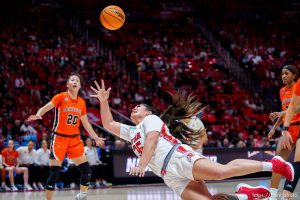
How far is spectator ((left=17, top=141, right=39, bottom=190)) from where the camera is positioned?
48.6 feet

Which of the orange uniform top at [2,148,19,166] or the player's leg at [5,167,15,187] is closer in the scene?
the player's leg at [5,167,15,187]

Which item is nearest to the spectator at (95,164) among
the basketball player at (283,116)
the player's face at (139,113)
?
the basketball player at (283,116)

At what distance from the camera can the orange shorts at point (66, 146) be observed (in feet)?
31.9

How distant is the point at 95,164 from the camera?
15.5 m

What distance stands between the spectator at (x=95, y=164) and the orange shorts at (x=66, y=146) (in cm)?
546

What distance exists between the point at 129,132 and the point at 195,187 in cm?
116

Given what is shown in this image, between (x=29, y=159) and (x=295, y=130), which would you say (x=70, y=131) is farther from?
(x=29, y=159)

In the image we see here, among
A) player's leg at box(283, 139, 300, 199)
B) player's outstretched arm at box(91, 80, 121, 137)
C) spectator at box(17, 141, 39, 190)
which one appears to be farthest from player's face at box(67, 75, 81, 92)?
spectator at box(17, 141, 39, 190)

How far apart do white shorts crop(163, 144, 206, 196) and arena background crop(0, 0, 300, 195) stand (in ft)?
31.8

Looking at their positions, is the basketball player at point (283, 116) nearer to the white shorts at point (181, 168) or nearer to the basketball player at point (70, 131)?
the white shorts at point (181, 168)

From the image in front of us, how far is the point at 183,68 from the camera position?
26.0m

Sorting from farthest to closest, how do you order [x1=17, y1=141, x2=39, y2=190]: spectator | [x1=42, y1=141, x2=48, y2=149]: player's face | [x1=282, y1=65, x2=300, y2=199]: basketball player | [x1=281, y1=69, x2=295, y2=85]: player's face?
1. [x1=42, y1=141, x2=48, y2=149]: player's face
2. [x1=17, y1=141, x2=39, y2=190]: spectator
3. [x1=281, y1=69, x2=295, y2=85]: player's face
4. [x1=282, y1=65, x2=300, y2=199]: basketball player

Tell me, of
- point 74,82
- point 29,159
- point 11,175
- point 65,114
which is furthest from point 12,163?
point 74,82

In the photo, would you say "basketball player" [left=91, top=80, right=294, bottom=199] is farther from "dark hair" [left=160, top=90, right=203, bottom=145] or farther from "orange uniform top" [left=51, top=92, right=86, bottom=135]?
"orange uniform top" [left=51, top=92, right=86, bottom=135]
